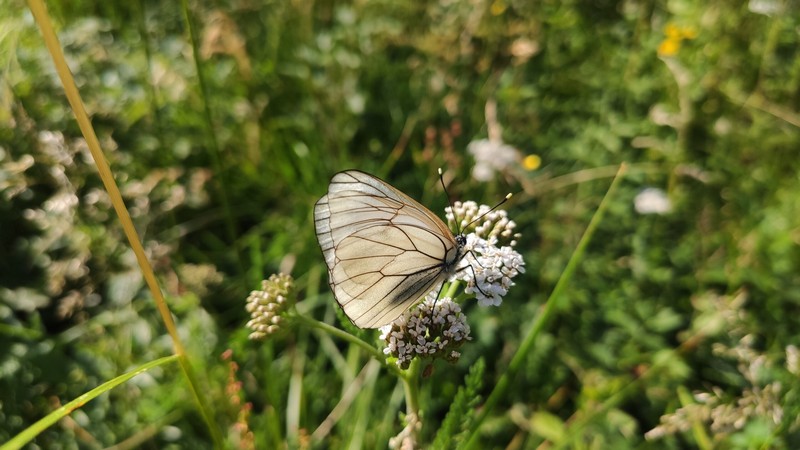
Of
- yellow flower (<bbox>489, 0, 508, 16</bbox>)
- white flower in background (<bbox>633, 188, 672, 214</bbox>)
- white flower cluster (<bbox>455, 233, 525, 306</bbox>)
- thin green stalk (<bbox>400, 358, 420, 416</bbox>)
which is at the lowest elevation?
white flower in background (<bbox>633, 188, 672, 214</bbox>)

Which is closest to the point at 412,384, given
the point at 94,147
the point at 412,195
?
the point at 94,147

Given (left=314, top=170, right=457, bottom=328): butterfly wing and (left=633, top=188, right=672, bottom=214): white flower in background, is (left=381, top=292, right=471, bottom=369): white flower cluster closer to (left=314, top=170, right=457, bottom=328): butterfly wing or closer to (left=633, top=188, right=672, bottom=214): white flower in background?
(left=314, top=170, right=457, bottom=328): butterfly wing

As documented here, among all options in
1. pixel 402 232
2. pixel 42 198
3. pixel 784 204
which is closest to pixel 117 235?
pixel 42 198

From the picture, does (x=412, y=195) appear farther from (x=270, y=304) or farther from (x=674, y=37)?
(x=674, y=37)

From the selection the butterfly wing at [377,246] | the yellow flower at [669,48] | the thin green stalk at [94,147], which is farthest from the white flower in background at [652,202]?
the thin green stalk at [94,147]

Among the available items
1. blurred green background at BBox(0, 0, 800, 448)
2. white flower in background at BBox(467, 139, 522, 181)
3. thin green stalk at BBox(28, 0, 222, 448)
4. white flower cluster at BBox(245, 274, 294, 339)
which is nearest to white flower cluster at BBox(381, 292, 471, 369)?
white flower cluster at BBox(245, 274, 294, 339)
